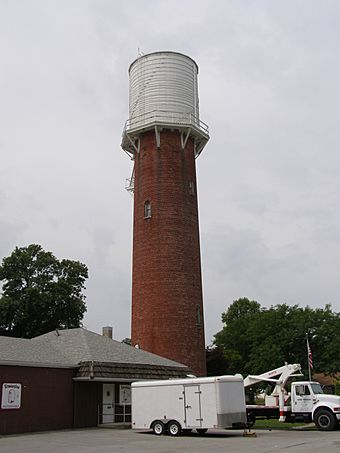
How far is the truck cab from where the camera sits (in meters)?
25.8

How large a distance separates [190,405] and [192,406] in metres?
0.10

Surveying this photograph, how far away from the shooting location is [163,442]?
21.3m

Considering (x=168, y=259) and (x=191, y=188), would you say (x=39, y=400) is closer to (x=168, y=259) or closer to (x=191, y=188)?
(x=168, y=259)

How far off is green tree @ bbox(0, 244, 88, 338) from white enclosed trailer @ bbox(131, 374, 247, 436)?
82.2ft

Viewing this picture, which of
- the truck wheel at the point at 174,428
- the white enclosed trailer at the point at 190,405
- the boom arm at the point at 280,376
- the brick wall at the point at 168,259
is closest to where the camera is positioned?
the white enclosed trailer at the point at 190,405

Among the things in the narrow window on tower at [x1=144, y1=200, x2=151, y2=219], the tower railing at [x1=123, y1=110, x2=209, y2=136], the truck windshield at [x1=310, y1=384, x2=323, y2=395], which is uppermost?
the tower railing at [x1=123, y1=110, x2=209, y2=136]

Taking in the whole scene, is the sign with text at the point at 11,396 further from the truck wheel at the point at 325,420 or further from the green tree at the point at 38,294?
the green tree at the point at 38,294

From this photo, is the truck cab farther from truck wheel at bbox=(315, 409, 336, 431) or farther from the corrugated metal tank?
the corrugated metal tank

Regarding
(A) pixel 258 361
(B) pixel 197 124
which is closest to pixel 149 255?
(B) pixel 197 124

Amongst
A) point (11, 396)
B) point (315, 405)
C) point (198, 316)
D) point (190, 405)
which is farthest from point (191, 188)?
point (11, 396)

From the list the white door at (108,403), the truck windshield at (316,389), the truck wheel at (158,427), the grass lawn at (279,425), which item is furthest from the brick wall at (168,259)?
the truck wheel at (158,427)

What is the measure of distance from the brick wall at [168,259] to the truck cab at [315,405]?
34.3 ft

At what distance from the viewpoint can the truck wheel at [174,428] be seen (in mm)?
24047

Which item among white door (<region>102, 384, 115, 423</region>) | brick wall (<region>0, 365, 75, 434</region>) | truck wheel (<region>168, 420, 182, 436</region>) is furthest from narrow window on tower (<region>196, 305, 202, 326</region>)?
truck wheel (<region>168, 420, 182, 436</region>)
